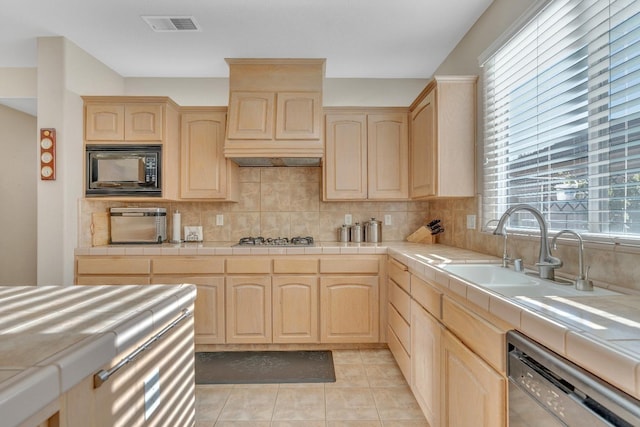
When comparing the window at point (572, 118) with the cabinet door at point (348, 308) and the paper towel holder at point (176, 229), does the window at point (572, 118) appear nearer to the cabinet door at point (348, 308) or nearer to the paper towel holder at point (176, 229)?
the cabinet door at point (348, 308)

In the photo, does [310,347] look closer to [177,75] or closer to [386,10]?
[386,10]

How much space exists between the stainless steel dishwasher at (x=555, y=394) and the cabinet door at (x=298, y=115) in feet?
7.67

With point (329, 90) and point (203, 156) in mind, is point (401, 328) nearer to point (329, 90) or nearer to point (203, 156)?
point (203, 156)

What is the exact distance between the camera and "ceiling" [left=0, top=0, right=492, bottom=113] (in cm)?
238

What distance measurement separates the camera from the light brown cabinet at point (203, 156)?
3.15 meters

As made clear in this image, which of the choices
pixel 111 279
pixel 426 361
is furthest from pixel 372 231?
pixel 111 279

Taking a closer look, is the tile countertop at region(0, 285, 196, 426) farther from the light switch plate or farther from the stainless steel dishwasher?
the light switch plate

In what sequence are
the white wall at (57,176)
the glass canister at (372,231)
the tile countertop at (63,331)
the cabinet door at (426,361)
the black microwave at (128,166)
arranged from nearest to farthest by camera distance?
1. the tile countertop at (63,331)
2. the cabinet door at (426,361)
3. the white wall at (57,176)
4. the black microwave at (128,166)
5. the glass canister at (372,231)

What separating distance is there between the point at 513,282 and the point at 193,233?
2827 millimetres

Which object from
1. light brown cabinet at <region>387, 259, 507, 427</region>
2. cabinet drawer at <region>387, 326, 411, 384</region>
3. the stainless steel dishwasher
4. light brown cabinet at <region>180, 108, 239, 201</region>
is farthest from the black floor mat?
the stainless steel dishwasher

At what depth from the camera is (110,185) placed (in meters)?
2.96

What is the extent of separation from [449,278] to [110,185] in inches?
112

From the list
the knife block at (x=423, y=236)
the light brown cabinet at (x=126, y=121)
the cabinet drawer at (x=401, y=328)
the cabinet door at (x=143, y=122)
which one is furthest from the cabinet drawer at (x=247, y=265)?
the knife block at (x=423, y=236)

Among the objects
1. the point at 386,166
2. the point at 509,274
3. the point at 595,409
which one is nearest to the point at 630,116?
the point at 509,274
